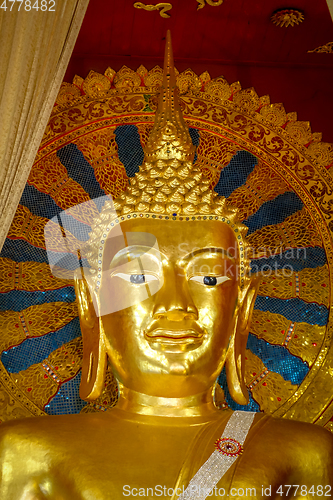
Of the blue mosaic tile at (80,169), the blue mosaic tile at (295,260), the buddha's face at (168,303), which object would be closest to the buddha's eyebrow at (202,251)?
the buddha's face at (168,303)

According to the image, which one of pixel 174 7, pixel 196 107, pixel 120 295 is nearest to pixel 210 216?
pixel 120 295

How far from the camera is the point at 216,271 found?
261 centimetres

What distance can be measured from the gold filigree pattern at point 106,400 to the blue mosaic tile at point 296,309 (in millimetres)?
841

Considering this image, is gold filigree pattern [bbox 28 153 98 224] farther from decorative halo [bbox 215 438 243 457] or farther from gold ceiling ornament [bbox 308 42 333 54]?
gold ceiling ornament [bbox 308 42 333 54]

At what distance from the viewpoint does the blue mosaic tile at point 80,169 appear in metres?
3.24

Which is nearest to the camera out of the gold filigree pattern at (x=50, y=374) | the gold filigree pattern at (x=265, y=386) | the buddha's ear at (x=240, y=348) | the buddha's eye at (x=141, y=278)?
the buddha's eye at (x=141, y=278)

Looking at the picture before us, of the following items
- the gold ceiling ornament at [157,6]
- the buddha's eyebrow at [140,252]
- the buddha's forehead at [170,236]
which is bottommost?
the buddha's eyebrow at [140,252]

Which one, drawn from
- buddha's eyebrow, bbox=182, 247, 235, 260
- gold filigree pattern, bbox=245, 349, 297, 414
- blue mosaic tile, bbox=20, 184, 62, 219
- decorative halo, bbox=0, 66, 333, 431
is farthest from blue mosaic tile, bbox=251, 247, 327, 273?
blue mosaic tile, bbox=20, 184, 62, 219

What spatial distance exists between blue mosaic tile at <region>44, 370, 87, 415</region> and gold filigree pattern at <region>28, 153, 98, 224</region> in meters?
0.85

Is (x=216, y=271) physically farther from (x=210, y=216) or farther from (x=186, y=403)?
(x=186, y=403)

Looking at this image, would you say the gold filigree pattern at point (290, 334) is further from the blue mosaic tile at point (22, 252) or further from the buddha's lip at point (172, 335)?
the blue mosaic tile at point (22, 252)

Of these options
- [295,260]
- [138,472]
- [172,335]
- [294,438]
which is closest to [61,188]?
[172,335]

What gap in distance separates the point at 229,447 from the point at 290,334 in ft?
2.93

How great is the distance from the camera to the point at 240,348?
2.76m
